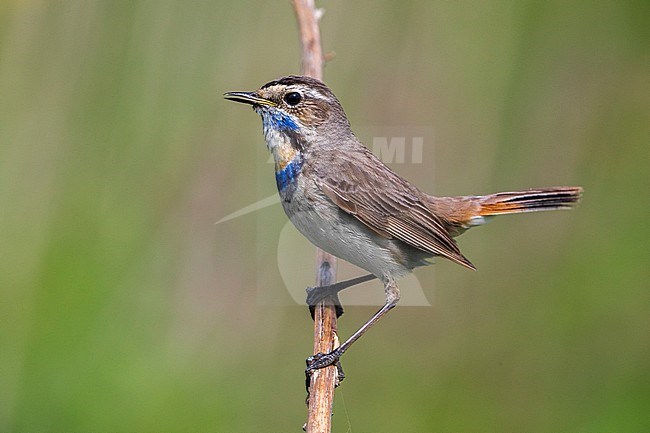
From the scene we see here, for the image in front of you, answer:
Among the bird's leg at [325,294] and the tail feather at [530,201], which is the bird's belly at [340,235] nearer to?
the bird's leg at [325,294]

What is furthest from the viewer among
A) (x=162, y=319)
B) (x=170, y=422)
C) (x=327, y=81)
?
(x=327, y=81)

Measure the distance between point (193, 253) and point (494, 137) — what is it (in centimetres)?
199

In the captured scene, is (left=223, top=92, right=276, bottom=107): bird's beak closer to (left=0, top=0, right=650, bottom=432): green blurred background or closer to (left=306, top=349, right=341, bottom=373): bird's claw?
(left=0, top=0, right=650, bottom=432): green blurred background

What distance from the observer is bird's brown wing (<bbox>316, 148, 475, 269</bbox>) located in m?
4.24

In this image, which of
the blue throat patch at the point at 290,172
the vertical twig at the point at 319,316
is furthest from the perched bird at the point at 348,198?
the vertical twig at the point at 319,316

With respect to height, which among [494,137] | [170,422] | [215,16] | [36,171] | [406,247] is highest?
[215,16]

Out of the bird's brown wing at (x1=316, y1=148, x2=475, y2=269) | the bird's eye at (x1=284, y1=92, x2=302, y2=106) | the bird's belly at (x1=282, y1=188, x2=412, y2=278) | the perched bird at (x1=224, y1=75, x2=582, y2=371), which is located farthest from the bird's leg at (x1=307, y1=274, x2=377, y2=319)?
the bird's eye at (x1=284, y1=92, x2=302, y2=106)

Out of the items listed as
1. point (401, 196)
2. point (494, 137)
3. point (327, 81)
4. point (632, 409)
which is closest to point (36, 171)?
point (327, 81)

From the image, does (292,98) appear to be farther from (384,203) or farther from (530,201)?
(530,201)

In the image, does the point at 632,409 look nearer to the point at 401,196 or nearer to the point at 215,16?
the point at 401,196

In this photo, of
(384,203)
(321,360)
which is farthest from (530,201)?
(321,360)

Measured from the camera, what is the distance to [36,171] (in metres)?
4.97

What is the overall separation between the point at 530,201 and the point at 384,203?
759mm

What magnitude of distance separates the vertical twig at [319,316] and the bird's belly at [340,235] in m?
0.27
